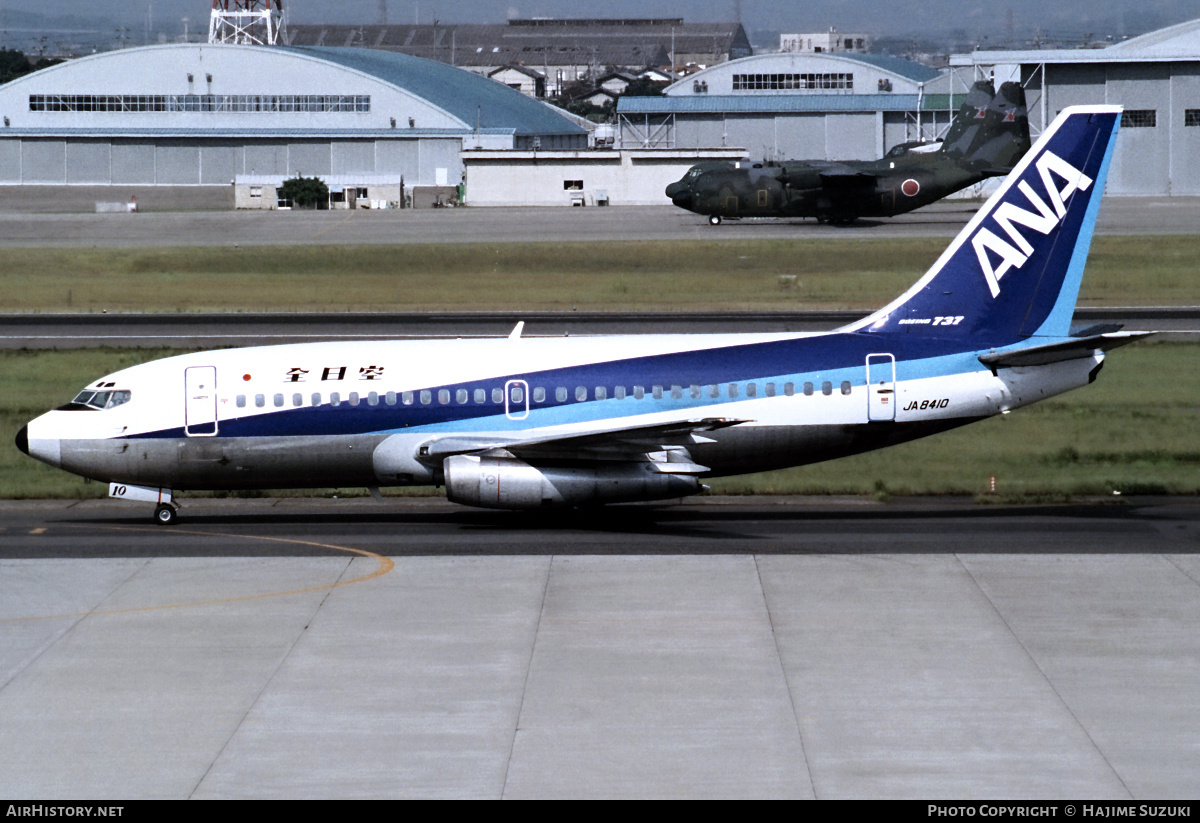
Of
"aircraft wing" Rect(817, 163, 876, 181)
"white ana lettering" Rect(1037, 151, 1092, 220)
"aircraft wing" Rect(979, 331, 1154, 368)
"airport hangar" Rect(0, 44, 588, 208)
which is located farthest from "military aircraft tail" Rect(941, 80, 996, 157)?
"aircraft wing" Rect(979, 331, 1154, 368)

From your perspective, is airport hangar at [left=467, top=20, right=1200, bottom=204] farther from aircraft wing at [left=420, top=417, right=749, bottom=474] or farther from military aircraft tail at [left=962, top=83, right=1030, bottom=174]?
aircraft wing at [left=420, top=417, right=749, bottom=474]

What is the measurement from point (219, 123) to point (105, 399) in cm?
12637

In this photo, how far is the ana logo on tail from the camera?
1240 inches

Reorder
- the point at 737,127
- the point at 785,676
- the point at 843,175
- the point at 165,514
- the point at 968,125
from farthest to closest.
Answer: the point at 737,127, the point at 968,125, the point at 843,175, the point at 165,514, the point at 785,676

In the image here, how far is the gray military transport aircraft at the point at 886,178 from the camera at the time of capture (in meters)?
94.0

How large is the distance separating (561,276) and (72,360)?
30166 mm

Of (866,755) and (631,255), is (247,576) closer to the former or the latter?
(866,755)

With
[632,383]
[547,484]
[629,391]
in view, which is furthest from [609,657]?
[632,383]

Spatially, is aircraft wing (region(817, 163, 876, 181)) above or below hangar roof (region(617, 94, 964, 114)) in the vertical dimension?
below

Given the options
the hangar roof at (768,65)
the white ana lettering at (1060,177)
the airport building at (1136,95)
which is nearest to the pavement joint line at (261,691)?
the white ana lettering at (1060,177)

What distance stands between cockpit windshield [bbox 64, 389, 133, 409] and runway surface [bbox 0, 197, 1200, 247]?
58127 mm

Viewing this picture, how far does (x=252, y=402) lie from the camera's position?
3091cm

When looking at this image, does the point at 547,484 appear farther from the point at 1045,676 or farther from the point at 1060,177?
the point at 1060,177

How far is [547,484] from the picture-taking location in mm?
29766
